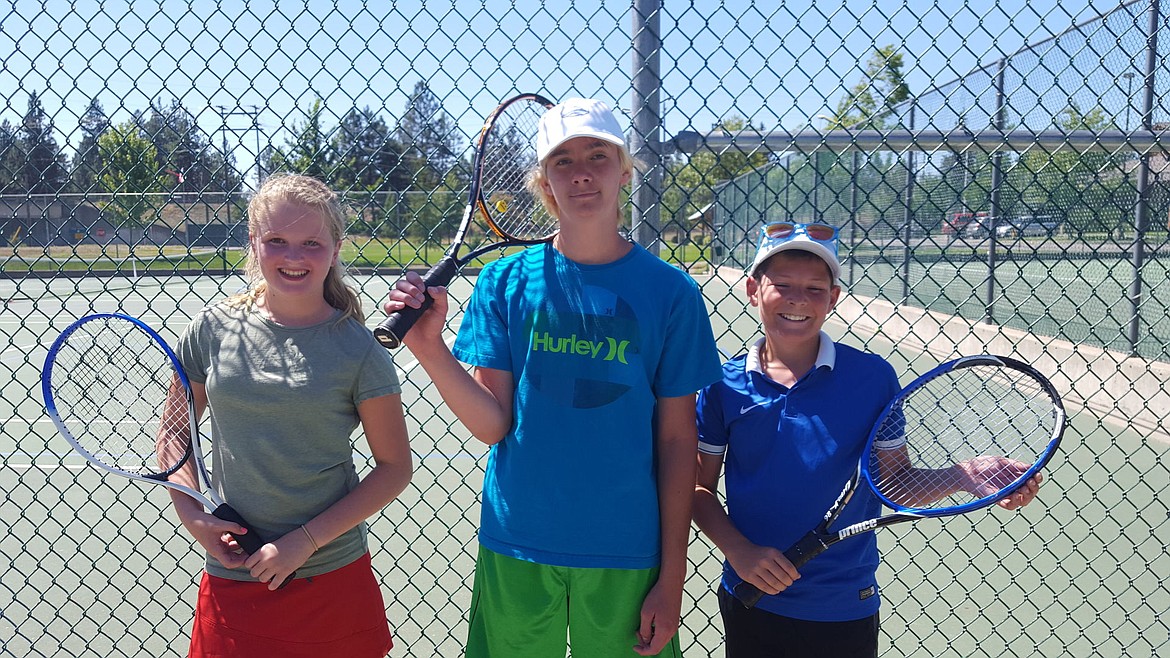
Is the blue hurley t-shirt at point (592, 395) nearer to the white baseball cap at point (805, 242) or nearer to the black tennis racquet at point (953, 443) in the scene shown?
the white baseball cap at point (805, 242)

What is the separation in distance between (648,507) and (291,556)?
2.56 feet

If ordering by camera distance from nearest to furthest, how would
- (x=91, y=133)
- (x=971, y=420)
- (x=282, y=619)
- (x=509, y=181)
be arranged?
(x=282, y=619) < (x=971, y=420) < (x=509, y=181) < (x=91, y=133)

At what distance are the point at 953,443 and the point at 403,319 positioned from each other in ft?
4.70

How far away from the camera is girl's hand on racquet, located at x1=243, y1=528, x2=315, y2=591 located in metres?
1.85

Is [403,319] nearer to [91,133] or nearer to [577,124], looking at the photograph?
[577,124]

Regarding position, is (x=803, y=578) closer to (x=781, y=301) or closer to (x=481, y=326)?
(x=781, y=301)

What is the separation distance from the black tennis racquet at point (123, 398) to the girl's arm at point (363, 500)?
0.23 meters

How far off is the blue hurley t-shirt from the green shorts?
0.04 meters

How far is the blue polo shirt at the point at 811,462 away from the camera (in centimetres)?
196

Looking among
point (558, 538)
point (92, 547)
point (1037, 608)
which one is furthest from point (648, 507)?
point (92, 547)

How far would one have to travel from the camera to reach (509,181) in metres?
2.30

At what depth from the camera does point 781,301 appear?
2.02m

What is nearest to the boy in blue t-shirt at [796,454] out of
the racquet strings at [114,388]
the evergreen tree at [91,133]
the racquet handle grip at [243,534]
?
the racquet handle grip at [243,534]

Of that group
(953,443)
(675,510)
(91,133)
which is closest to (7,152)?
(91,133)
